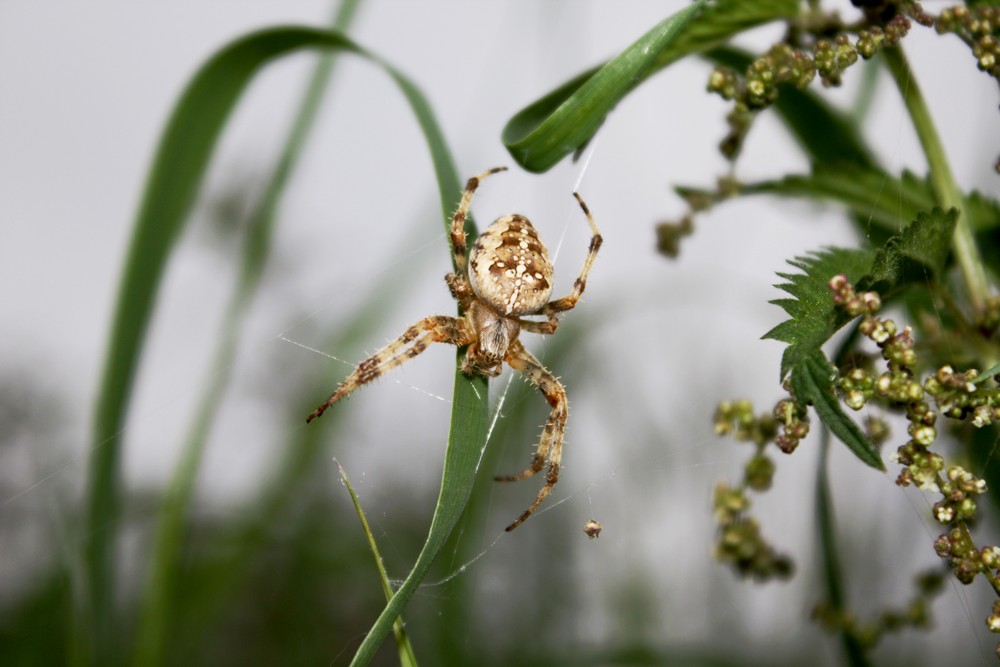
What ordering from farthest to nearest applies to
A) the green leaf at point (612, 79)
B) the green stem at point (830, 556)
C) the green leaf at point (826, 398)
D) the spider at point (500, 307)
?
the spider at point (500, 307) → the green stem at point (830, 556) → the green leaf at point (612, 79) → the green leaf at point (826, 398)

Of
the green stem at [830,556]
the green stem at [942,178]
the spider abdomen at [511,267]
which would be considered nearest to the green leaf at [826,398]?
the green stem at [942,178]

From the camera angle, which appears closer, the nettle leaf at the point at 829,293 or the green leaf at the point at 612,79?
the nettle leaf at the point at 829,293

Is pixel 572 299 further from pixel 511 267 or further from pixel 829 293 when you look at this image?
Result: pixel 829 293

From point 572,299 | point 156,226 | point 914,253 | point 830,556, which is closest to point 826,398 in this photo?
point 914,253

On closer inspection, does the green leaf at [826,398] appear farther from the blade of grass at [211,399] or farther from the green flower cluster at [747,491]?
the blade of grass at [211,399]

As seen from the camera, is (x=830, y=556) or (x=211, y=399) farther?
(x=211, y=399)

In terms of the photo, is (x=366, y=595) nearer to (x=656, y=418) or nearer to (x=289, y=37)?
(x=656, y=418)

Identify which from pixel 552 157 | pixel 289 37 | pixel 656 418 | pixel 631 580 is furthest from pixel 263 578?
pixel 552 157
